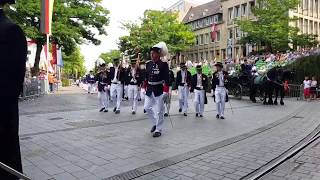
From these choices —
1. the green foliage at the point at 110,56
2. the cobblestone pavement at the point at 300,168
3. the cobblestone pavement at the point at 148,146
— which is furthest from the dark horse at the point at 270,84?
the green foliage at the point at 110,56

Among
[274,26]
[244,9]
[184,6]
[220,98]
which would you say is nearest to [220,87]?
[220,98]

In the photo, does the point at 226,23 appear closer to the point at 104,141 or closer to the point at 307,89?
the point at 307,89

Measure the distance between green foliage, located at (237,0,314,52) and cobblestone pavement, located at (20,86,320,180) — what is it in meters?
31.8

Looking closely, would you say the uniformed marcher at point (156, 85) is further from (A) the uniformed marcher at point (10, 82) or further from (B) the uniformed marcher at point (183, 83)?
(A) the uniformed marcher at point (10, 82)

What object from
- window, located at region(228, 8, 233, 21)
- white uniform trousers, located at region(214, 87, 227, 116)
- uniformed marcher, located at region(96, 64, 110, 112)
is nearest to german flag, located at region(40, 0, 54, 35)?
uniformed marcher, located at region(96, 64, 110, 112)

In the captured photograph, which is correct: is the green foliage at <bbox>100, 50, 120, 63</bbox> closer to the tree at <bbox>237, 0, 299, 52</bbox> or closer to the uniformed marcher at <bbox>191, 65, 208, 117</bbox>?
the tree at <bbox>237, 0, 299, 52</bbox>

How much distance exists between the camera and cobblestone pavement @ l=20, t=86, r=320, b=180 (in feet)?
18.6

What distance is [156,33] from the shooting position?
6059cm

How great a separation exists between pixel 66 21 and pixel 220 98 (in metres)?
22.4

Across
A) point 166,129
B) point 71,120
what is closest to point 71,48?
point 71,120

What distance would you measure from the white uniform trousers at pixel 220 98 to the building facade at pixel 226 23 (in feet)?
137

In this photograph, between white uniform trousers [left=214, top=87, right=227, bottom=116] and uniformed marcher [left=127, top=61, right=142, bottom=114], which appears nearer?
white uniform trousers [left=214, top=87, right=227, bottom=116]

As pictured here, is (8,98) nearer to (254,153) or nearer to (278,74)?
(254,153)

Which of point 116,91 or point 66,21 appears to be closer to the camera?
point 116,91
